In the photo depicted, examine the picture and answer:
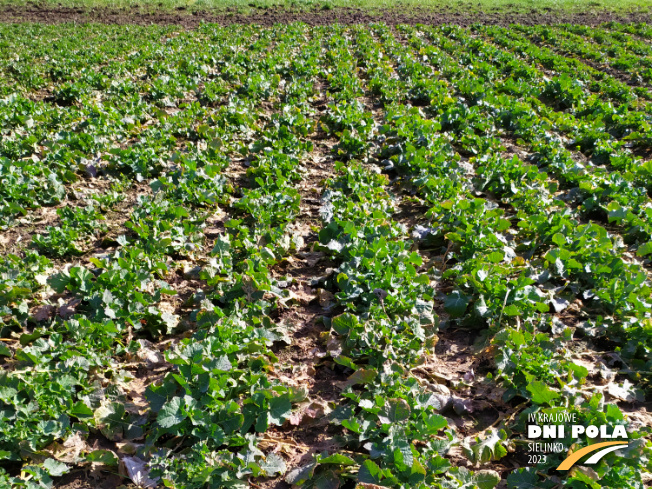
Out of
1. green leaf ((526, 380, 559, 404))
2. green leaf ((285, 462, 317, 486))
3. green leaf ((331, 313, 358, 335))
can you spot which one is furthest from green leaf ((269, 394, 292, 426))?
green leaf ((526, 380, 559, 404))

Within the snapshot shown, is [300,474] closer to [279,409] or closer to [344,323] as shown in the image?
[279,409]

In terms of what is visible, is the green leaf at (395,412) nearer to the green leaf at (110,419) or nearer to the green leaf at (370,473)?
the green leaf at (370,473)

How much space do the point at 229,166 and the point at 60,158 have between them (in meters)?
2.60

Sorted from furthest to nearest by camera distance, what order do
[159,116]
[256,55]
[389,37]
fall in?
[389,37] → [256,55] → [159,116]

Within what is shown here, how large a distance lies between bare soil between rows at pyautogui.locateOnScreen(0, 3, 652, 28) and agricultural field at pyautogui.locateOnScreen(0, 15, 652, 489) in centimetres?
1564

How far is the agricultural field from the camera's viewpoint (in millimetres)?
3129

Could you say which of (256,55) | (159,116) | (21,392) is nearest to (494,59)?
(256,55)

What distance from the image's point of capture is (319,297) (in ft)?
15.9

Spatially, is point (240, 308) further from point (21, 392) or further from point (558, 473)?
point (558, 473)

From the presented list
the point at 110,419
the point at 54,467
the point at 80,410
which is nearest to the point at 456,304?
the point at 110,419

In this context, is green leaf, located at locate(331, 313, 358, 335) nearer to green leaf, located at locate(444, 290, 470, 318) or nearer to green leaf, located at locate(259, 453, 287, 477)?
green leaf, located at locate(444, 290, 470, 318)

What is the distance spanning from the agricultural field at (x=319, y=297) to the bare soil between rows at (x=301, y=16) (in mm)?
15642

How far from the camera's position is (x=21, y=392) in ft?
11.1

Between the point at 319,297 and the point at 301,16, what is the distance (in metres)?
23.7
